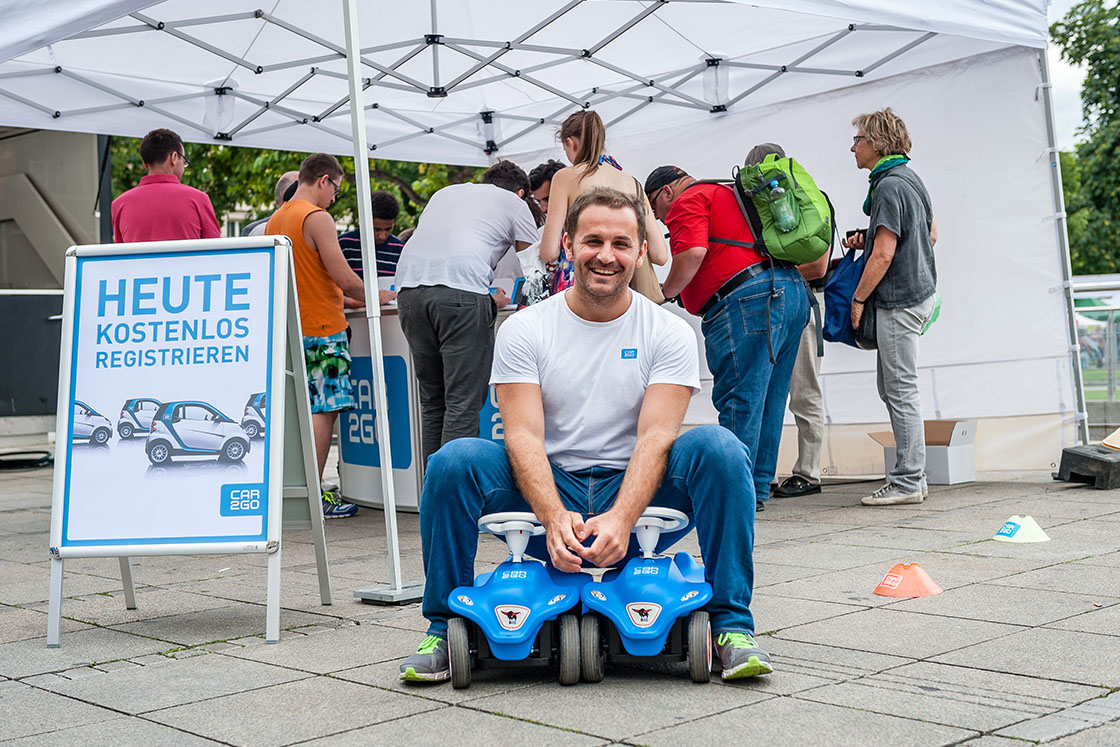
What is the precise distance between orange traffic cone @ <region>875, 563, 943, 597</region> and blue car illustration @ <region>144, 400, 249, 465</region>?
228cm

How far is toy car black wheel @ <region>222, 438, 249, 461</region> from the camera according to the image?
13.3ft

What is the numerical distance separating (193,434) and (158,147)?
2756mm

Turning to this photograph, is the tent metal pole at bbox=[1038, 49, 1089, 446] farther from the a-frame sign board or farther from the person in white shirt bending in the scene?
the a-frame sign board

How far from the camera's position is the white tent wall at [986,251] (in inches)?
303

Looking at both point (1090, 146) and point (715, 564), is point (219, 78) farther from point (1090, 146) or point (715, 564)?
point (1090, 146)

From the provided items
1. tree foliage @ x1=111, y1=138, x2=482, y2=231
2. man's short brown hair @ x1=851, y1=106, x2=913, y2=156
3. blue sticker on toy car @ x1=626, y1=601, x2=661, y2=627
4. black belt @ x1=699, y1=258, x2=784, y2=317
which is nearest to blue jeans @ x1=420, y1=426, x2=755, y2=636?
blue sticker on toy car @ x1=626, y1=601, x2=661, y2=627

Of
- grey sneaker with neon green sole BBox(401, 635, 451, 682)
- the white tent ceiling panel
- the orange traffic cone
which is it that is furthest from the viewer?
the white tent ceiling panel

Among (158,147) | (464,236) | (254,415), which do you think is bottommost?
(254,415)

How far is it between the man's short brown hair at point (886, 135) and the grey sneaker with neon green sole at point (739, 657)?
4.16 metres

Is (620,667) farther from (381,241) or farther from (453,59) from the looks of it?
(453,59)

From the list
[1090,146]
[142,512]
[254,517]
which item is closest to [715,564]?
[254,517]

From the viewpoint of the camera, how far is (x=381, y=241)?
8195 millimetres

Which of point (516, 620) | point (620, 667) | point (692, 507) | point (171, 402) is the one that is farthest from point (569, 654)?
point (171, 402)

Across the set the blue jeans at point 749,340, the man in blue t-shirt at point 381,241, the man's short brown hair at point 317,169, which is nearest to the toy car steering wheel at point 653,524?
the blue jeans at point 749,340
